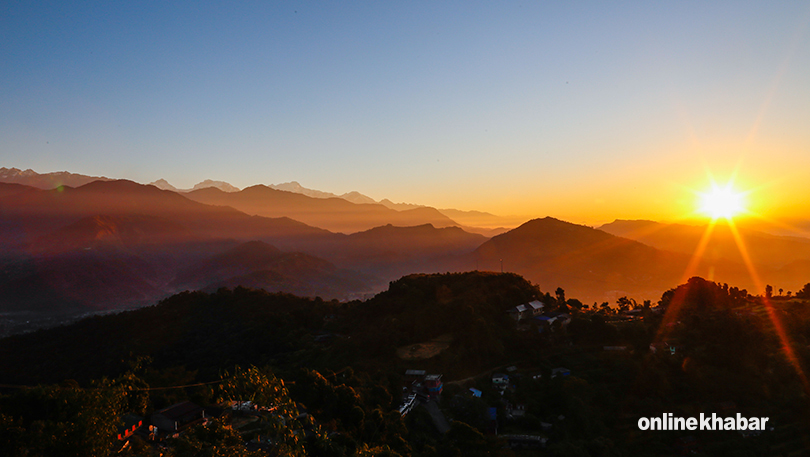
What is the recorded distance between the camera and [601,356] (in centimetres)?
2784

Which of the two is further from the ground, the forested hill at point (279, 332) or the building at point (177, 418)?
the building at point (177, 418)

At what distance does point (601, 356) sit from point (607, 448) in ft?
32.6

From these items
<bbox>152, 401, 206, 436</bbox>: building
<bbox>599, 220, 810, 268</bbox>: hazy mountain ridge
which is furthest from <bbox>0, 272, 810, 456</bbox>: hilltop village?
<bbox>599, 220, 810, 268</bbox>: hazy mountain ridge

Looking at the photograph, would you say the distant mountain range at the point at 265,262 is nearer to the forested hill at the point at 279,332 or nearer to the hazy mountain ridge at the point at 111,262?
the hazy mountain ridge at the point at 111,262

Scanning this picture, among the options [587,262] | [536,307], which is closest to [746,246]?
[587,262]

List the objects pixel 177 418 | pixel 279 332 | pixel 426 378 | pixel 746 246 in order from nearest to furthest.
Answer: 1. pixel 177 418
2. pixel 426 378
3. pixel 279 332
4. pixel 746 246

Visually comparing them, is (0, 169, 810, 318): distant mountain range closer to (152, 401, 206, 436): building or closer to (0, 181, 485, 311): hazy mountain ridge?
(0, 181, 485, 311): hazy mountain ridge

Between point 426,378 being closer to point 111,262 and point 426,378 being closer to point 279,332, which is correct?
point 279,332

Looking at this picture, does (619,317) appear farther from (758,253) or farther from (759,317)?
(758,253)

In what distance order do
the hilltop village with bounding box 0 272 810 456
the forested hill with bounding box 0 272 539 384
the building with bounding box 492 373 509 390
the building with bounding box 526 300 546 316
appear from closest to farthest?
the hilltop village with bounding box 0 272 810 456 → the building with bounding box 492 373 509 390 → the forested hill with bounding box 0 272 539 384 → the building with bounding box 526 300 546 316

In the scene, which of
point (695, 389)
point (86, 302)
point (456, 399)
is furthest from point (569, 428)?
point (86, 302)

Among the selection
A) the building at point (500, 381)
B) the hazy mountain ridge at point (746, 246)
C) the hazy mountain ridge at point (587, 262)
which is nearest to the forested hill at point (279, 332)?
the building at point (500, 381)

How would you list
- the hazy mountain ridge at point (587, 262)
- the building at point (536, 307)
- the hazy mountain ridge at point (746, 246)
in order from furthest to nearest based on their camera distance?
1. the hazy mountain ridge at point (746, 246)
2. the hazy mountain ridge at point (587, 262)
3. the building at point (536, 307)

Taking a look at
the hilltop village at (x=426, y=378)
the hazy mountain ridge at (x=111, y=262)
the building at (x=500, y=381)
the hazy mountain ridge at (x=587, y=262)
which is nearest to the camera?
the hilltop village at (x=426, y=378)
